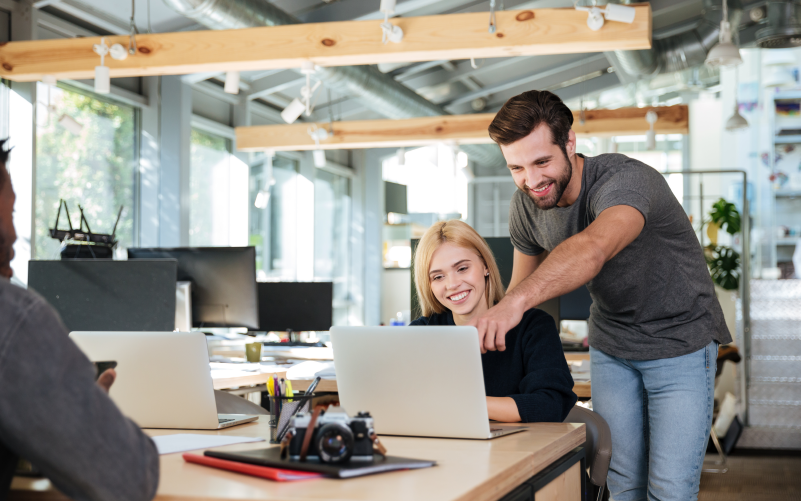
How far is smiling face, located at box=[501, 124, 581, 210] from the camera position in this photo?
1766mm

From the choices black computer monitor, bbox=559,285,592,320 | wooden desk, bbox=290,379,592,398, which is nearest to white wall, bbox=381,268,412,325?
black computer monitor, bbox=559,285,592,320

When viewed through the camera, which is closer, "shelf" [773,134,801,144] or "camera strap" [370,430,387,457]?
"camera strap" [370,430,387,457]

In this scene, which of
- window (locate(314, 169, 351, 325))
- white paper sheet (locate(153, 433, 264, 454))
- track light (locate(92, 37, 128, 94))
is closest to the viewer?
white paper sheet (locate(153, 433, 264, 454))

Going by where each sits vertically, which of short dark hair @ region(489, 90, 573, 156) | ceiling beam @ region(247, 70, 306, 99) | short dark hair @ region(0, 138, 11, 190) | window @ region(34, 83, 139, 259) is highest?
ceiling beam @ region(247, 70, 306, 99)

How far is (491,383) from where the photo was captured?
1884mm

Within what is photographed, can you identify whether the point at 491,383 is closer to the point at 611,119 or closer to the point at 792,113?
the point at 611,119

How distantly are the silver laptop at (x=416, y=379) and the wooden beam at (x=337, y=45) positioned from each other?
2.78 meters

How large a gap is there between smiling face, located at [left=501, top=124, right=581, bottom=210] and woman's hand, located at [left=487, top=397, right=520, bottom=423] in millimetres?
496

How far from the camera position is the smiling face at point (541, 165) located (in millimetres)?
1766

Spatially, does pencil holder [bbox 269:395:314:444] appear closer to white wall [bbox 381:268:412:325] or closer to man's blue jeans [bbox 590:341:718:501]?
man's blue jeans [bbox 590:341:718:501]

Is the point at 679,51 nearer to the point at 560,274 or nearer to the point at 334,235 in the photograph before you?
the point at 334,235

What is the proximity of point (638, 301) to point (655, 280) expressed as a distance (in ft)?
0.22

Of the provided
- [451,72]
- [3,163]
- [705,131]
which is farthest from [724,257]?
[3,163]

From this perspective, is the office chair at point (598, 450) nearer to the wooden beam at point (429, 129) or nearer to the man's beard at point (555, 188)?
the man's beard at point (555, 188)
